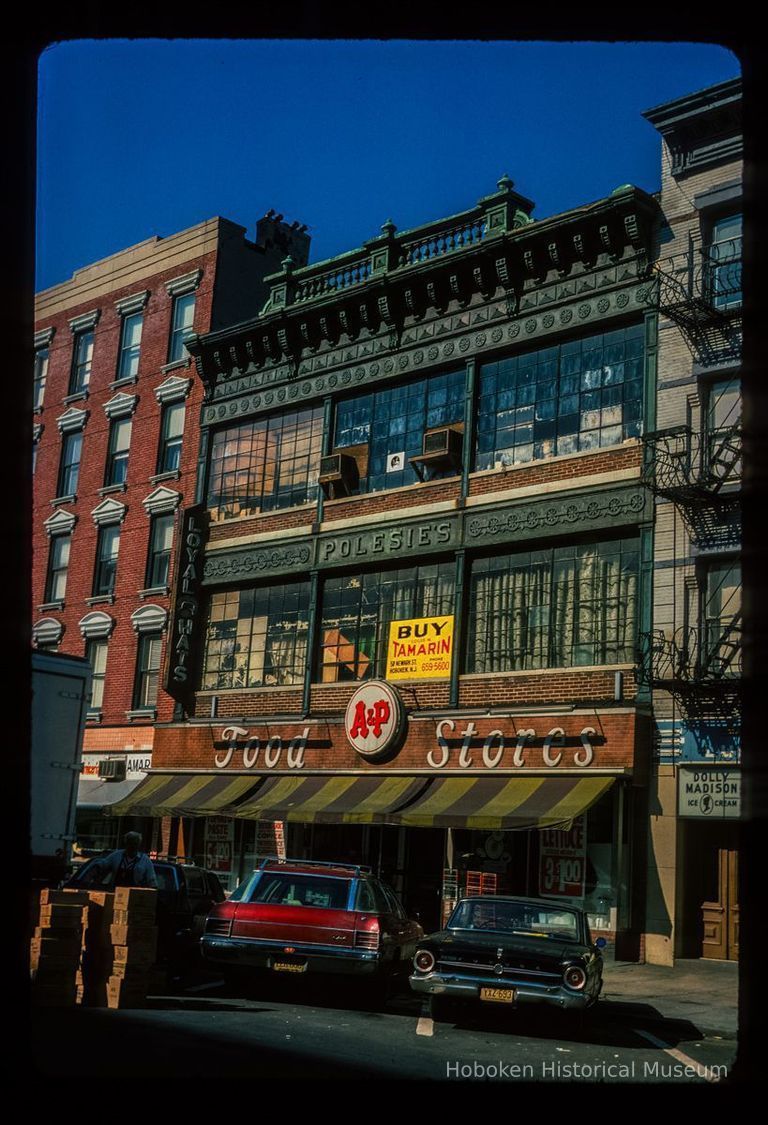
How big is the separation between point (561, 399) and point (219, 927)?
1381 centimetres

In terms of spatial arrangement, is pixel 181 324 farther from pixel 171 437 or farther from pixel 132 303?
pixel 171 437

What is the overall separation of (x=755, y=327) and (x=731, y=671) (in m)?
18.0

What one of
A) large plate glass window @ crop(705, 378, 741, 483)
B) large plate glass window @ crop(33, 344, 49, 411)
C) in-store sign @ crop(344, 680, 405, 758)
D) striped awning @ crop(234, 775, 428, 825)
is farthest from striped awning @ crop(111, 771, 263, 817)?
large plate glass window @ crop(33, 344, 49, 411)

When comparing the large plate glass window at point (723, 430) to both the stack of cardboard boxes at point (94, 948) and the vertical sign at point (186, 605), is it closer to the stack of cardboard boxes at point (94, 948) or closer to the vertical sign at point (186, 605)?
the stack of cardboard boxes at point (94, 948)

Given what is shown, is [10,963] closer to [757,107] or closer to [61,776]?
[757,107]

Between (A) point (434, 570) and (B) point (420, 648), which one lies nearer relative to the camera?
(B) point (420, 648)

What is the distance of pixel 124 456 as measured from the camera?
3509 centimetres

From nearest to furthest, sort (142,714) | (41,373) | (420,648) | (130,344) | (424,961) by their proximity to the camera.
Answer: (424,961) < (420,648) < (142,714) < (130,344) < (41,373)

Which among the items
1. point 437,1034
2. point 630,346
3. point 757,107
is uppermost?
point 630,346

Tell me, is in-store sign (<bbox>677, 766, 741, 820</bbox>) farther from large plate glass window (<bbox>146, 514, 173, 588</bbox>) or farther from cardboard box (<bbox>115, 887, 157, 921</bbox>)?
large plate glass window (<bbox>146, 514, 173, 588</bbox>)

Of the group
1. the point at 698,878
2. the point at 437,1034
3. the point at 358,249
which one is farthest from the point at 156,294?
the point at 437,1034

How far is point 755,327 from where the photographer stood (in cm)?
337

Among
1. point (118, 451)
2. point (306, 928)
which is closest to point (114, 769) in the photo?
point (118, 451)

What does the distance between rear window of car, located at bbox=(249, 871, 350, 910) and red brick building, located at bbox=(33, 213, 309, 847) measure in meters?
16.8
